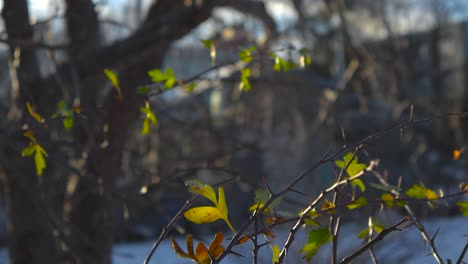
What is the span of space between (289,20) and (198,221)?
1050 centimetres

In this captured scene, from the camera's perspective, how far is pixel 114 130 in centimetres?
454

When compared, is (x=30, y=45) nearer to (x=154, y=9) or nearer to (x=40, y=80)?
(x=40, y=80)

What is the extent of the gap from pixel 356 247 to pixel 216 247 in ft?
14.8

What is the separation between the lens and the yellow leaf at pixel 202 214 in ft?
4.97

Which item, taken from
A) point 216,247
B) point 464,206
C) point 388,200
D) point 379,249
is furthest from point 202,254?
point 379,249

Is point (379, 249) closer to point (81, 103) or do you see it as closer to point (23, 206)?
point (23, 206)

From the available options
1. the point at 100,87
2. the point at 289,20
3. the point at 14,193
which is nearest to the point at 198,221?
the point at 14,193

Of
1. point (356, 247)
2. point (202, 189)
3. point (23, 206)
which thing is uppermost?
point (202, 189)

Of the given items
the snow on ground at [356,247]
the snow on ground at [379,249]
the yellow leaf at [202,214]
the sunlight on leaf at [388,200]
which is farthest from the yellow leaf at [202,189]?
the snow on ground at [356,247]

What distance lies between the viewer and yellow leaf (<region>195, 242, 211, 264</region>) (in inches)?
61.6

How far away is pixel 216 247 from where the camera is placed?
159 centimetres

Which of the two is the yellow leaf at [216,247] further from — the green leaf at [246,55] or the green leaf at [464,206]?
the green leaf at [246,55]

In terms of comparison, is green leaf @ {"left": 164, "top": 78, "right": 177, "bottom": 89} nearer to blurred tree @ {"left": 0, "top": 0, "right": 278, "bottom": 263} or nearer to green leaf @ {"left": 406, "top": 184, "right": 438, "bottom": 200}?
blurred tree @ {"left": 0, "top": 0, "right": 278, "bottom": 263}

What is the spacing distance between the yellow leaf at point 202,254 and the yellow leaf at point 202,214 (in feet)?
0.22
